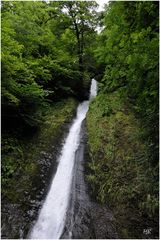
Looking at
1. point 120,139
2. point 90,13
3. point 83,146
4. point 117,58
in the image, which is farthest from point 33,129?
point 90,13

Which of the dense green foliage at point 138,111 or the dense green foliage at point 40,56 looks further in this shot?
the dense green foliage at point 40,56

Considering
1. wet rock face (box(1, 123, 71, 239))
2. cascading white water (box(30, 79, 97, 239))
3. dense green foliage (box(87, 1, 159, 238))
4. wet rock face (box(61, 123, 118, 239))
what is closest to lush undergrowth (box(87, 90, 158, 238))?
dense green foliage (box(87, 1, 159, 238))

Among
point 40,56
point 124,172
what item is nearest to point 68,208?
point 124,172

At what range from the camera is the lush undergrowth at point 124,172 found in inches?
275

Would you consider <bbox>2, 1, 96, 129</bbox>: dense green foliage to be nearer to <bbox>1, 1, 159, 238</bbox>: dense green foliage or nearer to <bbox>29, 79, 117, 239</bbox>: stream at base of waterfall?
<bbox>1, 1, 159, 238</bbox>: dense green foliage

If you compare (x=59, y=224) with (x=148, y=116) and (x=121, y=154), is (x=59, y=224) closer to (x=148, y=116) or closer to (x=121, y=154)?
(x=121, y=154)

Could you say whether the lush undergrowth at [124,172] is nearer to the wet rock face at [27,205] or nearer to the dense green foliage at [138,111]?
the dense green foliage at [138,111]

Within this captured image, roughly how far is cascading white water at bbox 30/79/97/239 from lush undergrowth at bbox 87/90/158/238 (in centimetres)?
85

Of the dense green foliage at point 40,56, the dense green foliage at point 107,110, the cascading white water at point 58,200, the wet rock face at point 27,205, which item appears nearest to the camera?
the dense green foliage at point 107,110


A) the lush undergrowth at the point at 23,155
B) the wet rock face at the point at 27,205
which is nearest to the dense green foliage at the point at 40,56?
the lush undergrowth at the point at 23,155

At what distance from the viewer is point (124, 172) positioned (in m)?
8.78

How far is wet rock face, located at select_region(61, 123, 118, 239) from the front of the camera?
7066 mm

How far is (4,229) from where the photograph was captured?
711cm

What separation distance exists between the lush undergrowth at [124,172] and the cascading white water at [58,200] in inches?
33.3
